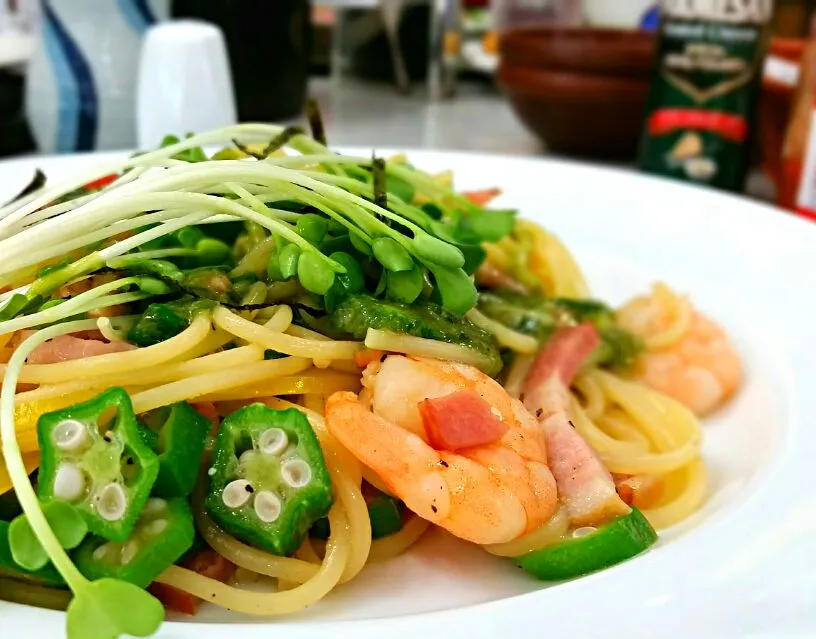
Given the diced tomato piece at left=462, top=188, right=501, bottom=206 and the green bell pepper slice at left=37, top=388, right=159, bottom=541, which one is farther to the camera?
the diced tomato piece at left=462, top=188, right=501, bottom=206

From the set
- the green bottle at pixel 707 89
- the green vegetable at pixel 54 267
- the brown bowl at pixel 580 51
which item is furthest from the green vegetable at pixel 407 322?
the brown bowl at pixel 580 51

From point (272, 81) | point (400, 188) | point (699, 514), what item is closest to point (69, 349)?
point (400, 188)

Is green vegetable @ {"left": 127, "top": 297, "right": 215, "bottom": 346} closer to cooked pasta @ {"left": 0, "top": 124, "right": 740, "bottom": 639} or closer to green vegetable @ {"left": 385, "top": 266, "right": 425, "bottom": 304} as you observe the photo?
cooked pasta @ {"left": 0, "top": 124, "right": 740, "bottom": 639}

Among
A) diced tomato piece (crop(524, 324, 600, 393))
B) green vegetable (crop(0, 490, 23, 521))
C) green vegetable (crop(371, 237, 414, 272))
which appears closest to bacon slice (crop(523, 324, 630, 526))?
diced tomato piece (crop(524, 324, 600, 393))

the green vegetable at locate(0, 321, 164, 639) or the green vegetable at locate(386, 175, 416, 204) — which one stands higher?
the green vegetable at locate(386, 175, 416, 204)

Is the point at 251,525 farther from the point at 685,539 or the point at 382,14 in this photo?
the point at 382,14

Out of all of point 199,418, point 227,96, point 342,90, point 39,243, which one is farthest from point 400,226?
point 342,90
